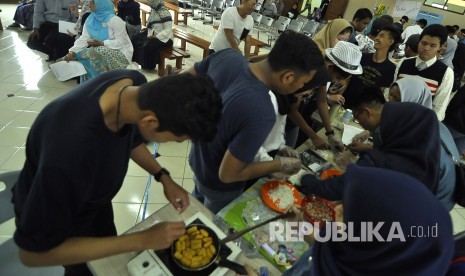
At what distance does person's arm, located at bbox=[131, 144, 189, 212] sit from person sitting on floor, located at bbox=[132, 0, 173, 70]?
392 cm

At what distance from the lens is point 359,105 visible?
76.2 inches

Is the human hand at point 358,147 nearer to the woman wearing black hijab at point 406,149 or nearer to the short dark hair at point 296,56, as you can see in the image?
the woman wearing black hijab at point 406,149

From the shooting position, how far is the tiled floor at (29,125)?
8.13 feet

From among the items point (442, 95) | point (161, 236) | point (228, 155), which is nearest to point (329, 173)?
point (228, 155)

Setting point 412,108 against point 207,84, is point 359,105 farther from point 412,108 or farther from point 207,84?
point 207,84

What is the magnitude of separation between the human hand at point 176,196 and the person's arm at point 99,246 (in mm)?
288

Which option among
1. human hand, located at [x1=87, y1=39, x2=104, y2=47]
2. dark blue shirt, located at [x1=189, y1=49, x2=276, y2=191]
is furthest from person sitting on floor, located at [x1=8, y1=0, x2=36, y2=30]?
dark blue shirt, located at [x1=189, y1=49, x2=276, y2=191]

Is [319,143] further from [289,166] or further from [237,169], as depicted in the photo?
[237,169]

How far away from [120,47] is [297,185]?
3317 mm

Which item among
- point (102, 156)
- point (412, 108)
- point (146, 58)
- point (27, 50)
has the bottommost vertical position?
point (27, 50)

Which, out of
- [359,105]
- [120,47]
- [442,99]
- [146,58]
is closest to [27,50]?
[146,58]

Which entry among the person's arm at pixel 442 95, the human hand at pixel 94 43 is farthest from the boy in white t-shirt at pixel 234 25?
the person's arm at pixel 442 95

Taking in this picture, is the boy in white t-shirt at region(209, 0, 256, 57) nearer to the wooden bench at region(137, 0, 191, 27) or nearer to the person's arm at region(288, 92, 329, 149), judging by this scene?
the person's arm at region(288, 92, 329, 149)

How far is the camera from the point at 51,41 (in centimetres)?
446
